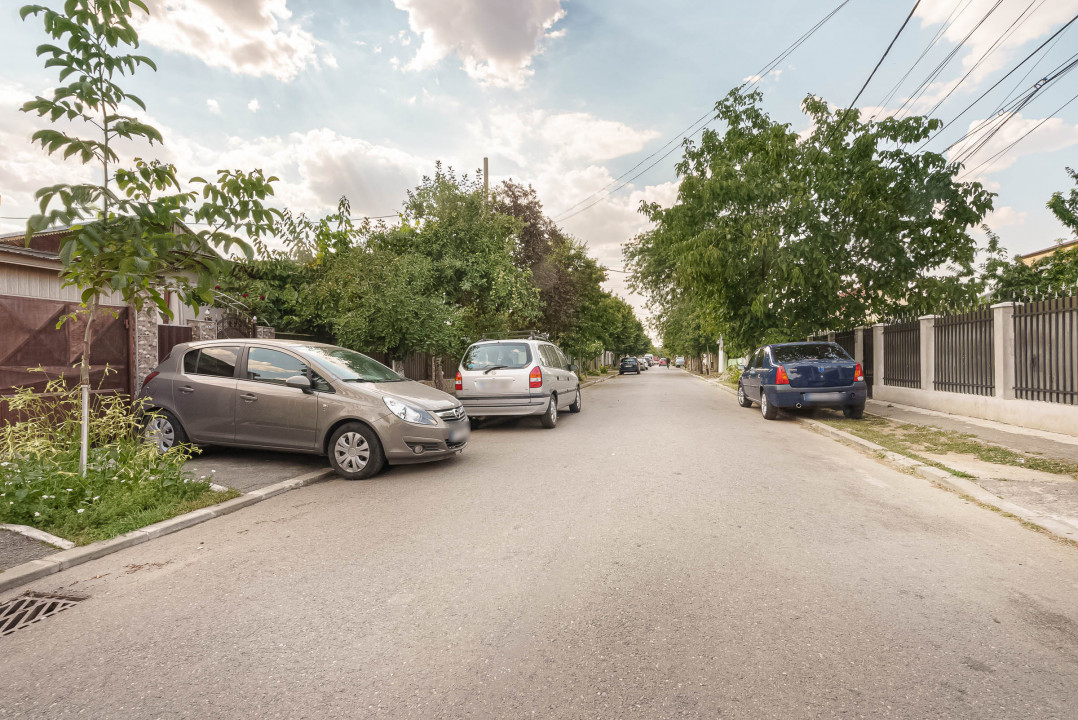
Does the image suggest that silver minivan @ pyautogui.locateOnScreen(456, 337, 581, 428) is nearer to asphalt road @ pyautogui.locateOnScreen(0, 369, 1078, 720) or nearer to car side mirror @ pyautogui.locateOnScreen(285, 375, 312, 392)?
car side mirror @ pyautogui.locateOnScreen(285, 375, 312, 392)

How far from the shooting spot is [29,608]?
3670mm

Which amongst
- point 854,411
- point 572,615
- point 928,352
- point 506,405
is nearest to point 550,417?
point 506,405

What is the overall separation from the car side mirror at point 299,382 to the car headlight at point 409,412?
0.99 metres

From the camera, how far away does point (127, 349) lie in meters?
9.81

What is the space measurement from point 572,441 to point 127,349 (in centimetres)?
732

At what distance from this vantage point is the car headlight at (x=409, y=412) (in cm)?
717

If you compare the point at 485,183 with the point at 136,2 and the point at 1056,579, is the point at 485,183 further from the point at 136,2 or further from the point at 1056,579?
the point at 1056,579

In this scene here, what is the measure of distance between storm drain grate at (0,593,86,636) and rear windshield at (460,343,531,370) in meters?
8.22

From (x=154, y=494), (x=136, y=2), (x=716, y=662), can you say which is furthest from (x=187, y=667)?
(x=136, y=2)

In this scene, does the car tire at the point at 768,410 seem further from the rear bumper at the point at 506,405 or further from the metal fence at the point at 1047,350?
the rear bumper at the point at 506,405

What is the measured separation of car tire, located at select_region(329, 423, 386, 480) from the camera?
281 inches

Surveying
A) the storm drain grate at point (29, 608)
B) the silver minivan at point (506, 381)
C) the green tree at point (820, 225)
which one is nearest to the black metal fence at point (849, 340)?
the green tree at point (820, 225)

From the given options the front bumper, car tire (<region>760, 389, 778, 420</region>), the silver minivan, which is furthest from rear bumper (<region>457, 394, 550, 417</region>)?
car tire (<region>760, 389, 778, 420</region>)

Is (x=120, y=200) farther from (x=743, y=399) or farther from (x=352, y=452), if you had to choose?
(x=743, y=399)
